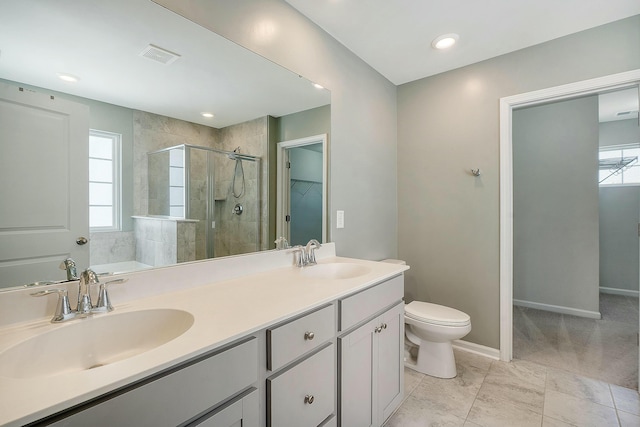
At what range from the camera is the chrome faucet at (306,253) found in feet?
5.91

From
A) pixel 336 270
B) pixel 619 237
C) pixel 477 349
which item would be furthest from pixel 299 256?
pixel 619 237

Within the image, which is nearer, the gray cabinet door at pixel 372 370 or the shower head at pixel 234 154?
the gray cabinet door at pixel 372 370

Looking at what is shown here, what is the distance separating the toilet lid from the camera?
6.54 ft

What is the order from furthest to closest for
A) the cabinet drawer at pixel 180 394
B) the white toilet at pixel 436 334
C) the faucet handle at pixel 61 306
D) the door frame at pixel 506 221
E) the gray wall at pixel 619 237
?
the gray wall at pixel 619 237
the door frame at pixel 506 221
the white toilet at pixel 436 334
the faucet handle at pixel 61 306
the cabinet drawer at pixel 180 394

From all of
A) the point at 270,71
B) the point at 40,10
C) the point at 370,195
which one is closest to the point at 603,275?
the point at 370,195

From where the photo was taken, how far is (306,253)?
72.6 inches

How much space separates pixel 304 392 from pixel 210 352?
47cm

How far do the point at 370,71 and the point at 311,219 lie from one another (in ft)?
4.72

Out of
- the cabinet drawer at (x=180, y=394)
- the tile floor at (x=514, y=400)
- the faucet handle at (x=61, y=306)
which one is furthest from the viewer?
the tile floor at (x=514, y=400)

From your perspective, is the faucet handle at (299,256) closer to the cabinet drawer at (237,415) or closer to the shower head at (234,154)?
the shower head at (234,154)

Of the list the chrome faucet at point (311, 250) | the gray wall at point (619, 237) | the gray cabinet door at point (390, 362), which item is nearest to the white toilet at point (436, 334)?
the gray cabinet door at point (390, 362)

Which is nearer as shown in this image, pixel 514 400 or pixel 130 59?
pixel 130 59

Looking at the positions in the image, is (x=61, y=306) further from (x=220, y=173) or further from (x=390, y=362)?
(x=390, y=362)

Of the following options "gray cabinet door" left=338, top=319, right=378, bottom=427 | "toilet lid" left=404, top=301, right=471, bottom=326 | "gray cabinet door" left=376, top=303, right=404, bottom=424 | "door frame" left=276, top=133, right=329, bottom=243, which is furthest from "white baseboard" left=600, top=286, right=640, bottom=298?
"door frame" left=276, top=133, right=329, bottom=243
